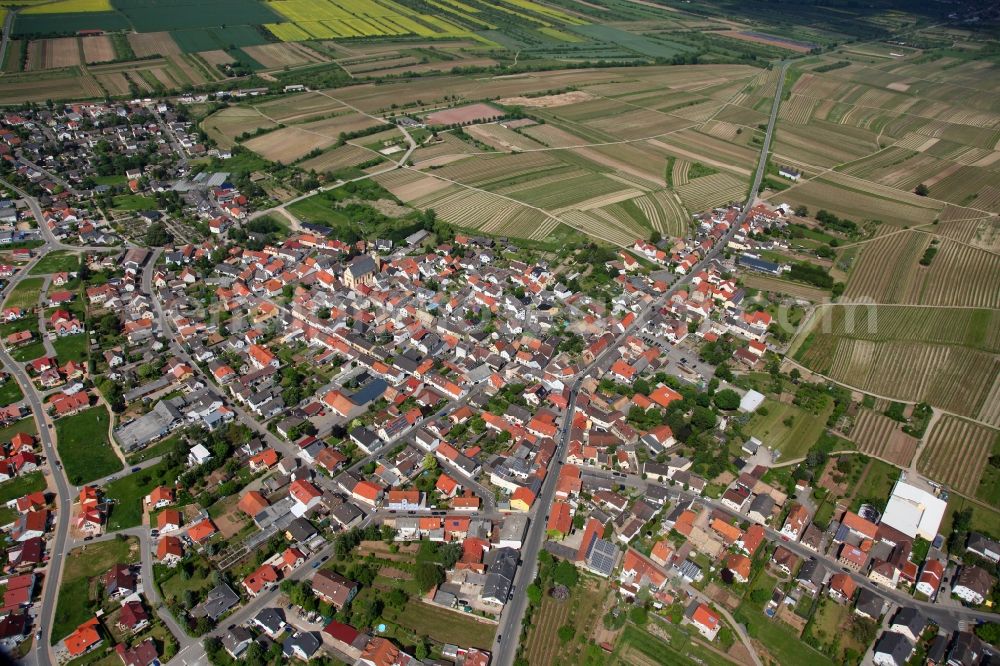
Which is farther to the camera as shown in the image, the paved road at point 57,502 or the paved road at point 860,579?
the paved road at point 860,579

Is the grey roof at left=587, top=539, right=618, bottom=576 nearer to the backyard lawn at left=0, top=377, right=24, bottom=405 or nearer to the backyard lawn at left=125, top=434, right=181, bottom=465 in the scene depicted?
the backyard lawn at left=125, top=434, right=181, bottom=465

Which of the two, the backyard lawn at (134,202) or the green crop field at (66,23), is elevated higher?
the green crop field at (66,23)

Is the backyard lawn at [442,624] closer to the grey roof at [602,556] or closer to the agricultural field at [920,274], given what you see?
the grey roof at [602,556]

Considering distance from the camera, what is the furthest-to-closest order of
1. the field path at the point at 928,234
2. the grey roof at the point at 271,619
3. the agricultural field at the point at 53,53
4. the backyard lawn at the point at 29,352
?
the agricultural field at the point at 53,53
the field path at the point at 928,234
the backyard lawn at the point at 29,352
the grey roof at the point at 271,619

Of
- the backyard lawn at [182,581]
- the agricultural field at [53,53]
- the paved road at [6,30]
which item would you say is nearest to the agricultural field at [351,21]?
the agricultural field at [53,53]

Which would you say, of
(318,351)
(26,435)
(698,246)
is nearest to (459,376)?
(318,351)

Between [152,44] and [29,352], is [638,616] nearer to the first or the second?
[29,352]

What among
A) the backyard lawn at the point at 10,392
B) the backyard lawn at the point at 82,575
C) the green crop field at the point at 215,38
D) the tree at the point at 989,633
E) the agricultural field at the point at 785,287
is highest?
the green crop field at the point at 215,38
